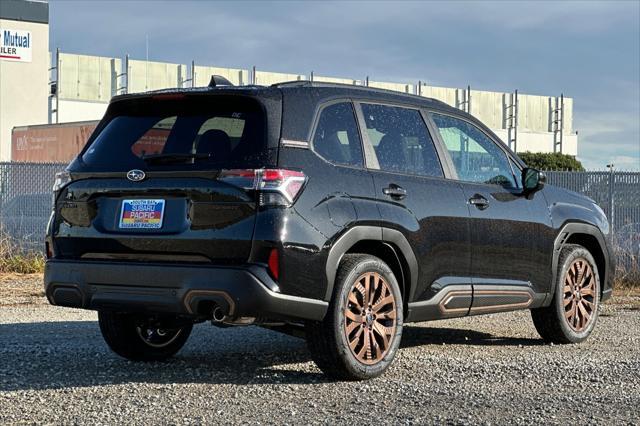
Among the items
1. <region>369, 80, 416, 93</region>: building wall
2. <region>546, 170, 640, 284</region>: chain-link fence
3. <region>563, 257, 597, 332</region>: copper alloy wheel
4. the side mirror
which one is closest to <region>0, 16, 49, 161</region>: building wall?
<region>369, 80, 416, 93</region>: building wall

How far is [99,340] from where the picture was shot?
9.45 meters

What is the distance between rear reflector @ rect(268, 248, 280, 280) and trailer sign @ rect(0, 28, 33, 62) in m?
40.4

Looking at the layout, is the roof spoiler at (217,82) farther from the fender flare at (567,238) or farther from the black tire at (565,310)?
the black tire at (565,310)

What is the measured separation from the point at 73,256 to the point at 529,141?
57865 mm

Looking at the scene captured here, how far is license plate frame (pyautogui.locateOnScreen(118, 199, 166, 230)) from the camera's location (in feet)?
22.6

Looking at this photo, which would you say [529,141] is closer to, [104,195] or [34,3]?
[34,3]

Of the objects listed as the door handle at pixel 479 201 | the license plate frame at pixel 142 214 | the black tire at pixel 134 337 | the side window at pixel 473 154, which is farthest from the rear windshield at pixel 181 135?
the door handle at pixel 479 201

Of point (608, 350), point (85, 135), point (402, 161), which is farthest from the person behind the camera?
point (85, 135)

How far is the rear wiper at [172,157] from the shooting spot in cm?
690

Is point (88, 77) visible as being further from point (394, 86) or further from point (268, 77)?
point (394, 86)

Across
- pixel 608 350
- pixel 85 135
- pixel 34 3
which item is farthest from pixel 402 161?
pixel 34 3

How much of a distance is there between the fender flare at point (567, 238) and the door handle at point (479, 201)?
1.04 m

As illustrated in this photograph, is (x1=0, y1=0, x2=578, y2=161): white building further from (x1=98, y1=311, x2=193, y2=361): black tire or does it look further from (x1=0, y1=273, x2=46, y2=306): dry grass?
(x1=98, y1=311, x2=193, y2=361): black tire

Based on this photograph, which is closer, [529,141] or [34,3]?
[34,3]
